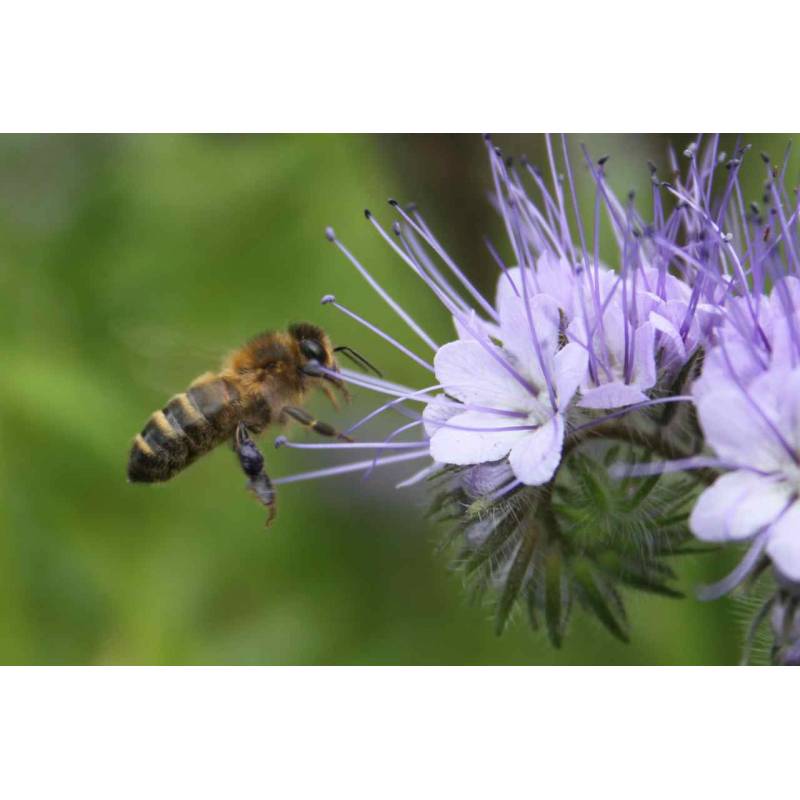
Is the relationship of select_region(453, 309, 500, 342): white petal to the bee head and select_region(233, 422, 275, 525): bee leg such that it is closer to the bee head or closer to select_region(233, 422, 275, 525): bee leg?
the bee head

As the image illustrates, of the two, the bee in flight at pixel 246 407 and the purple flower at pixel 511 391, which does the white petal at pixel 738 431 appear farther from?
the bee in flight at pixel 246 407

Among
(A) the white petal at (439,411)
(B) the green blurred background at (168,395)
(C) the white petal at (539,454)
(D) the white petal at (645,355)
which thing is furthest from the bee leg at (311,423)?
(B) the green blurred background at (168,395)

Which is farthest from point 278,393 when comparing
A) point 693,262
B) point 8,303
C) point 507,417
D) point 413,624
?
point 8,303

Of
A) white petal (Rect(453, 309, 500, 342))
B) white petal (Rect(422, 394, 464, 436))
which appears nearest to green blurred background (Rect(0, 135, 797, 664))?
white petal (Rect(453, 309, 500, 342))

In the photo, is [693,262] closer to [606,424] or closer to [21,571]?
[606,424]

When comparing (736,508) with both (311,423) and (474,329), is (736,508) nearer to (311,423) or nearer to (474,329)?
(474,329)

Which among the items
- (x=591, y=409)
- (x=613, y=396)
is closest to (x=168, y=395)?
(x=591, y=409)

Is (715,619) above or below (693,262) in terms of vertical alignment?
below
